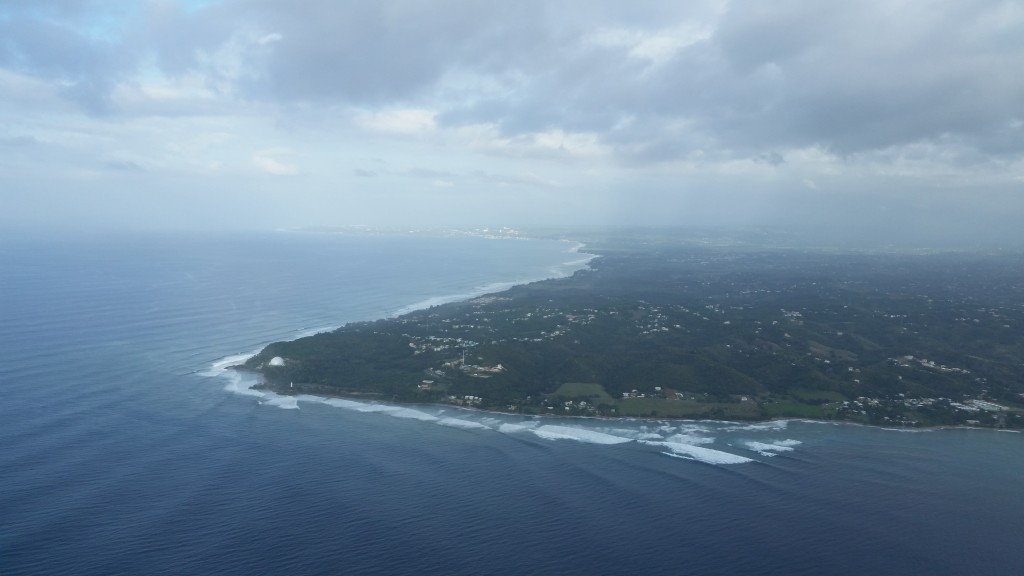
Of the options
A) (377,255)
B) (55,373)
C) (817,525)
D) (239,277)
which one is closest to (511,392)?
(817,525)

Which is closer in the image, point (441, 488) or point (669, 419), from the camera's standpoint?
point (441, 488)

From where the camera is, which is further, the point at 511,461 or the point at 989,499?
the point at 511,461

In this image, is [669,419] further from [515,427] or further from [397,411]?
[397,411]

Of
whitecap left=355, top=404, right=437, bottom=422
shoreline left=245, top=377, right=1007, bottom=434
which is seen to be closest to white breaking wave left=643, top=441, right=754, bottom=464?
shoreline left=245, top=377, right=1007, bottom=434

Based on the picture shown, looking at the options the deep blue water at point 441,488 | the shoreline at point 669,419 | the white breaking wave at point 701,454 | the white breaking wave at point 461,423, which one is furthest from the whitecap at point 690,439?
the white breaking wave at point 461,423

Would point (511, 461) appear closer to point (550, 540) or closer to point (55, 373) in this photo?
point (550, 540)

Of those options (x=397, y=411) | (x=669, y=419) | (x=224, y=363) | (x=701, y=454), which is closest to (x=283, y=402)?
(x=397, y=411)
